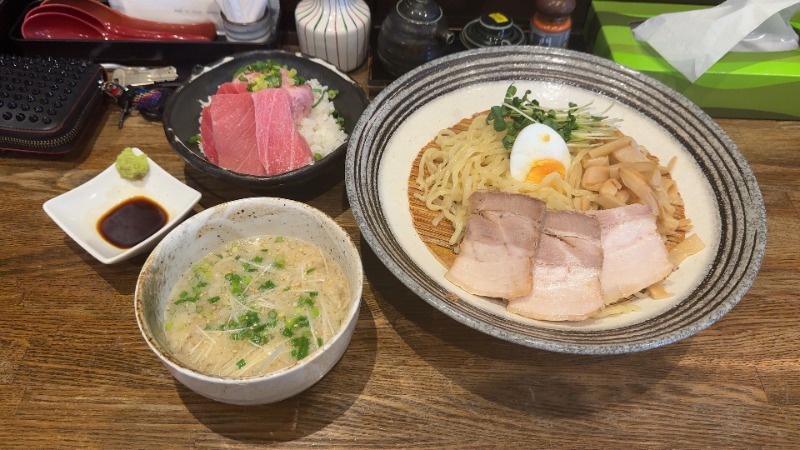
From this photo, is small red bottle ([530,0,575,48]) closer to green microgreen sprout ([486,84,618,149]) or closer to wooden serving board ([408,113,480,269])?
green microgreen sprout ([486,84,618,149])

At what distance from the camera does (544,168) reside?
229 centimetres

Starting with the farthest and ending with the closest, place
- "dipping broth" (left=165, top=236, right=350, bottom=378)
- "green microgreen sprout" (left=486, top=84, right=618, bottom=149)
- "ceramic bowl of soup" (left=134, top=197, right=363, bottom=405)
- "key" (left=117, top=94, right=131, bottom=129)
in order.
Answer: "key" (left=117, top=94, right=131, bottom=129) → "green microgreen sprout" (left=486, top=84, right=618, bottom=149) → "dipping broth" (left=165, top=236, right=350, bottom=378) → "ceramic bowl of soup" (left=134, top=197, right=363, bottom=405)

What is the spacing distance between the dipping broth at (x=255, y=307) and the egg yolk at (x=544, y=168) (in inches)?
39.0

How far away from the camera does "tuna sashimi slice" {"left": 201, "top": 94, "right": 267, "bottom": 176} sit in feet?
7.53

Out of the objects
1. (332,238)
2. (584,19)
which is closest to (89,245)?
(332,238)

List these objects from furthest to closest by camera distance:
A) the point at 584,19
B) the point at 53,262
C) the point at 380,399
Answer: the point at 584,19
the point at 53,262
the point at 380,399

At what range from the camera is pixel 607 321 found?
1.83 m

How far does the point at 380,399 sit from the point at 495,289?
541mm

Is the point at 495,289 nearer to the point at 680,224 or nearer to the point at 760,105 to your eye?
the point at 680,224

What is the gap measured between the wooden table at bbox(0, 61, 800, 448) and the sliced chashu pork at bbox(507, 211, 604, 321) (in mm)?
202

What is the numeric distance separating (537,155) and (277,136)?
1132 millimetres

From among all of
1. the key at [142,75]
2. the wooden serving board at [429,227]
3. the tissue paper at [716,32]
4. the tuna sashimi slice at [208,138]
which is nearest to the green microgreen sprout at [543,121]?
the wooden serving board at [429,227]

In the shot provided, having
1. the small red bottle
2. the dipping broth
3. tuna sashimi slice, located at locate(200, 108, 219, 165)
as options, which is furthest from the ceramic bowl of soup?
the small red bottle

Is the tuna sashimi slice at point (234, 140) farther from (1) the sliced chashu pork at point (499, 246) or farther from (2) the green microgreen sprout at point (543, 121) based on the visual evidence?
(2) the green microgreen sprout at point (543, 121)
